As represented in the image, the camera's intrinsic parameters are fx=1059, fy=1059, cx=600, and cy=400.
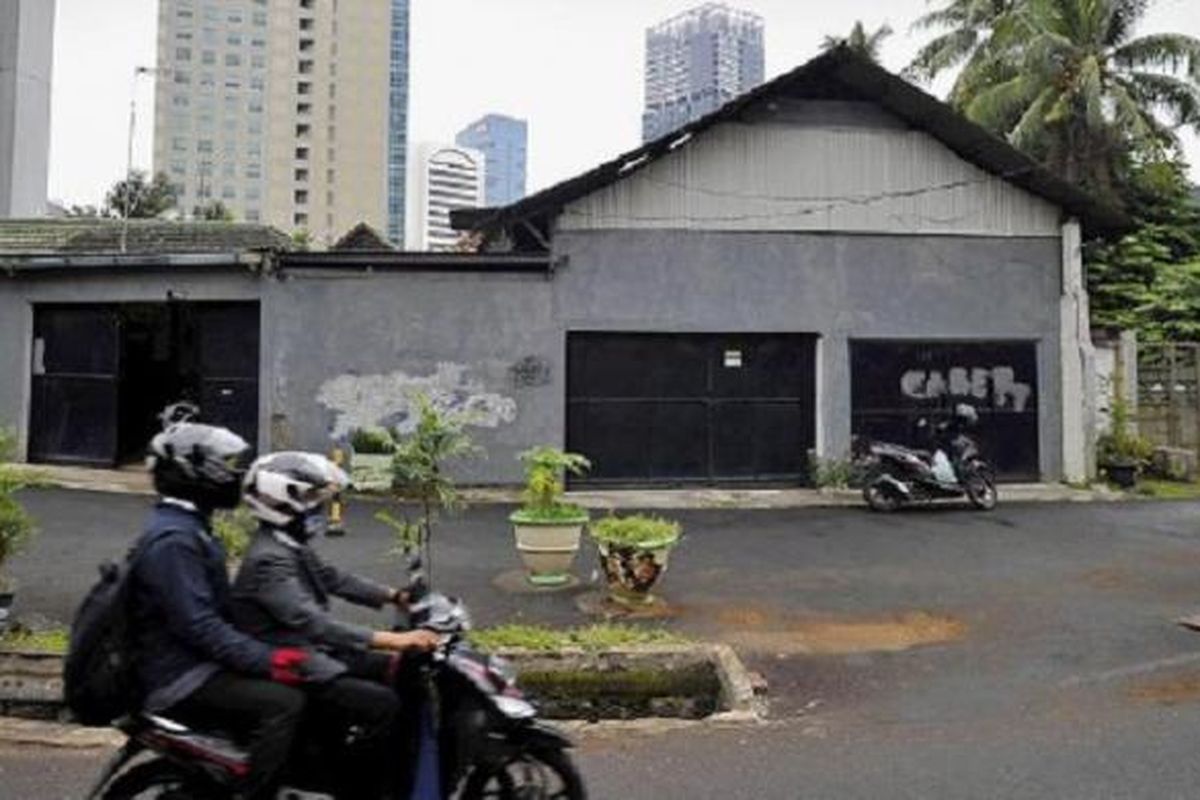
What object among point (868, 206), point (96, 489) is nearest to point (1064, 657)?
point (868, 206)

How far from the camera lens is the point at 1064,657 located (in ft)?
23.4

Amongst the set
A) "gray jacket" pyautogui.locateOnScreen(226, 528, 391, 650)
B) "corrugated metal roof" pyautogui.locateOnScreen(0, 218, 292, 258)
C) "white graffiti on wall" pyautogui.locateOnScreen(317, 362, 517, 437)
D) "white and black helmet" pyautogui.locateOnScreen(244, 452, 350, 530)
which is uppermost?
"corrugated metal roof" pyautogui.locateOnScreen(0, 218, 292, 258)

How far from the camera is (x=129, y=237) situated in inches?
745

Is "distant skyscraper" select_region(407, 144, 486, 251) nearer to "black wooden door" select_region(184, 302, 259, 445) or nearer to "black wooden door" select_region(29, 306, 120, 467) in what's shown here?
"black wooden door" select_region(29, 306, 120, 467)

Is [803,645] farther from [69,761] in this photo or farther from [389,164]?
[389,164]

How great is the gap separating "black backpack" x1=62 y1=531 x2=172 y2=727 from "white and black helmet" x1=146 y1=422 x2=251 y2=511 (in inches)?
7.7

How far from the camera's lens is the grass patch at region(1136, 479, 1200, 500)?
51.5 ft

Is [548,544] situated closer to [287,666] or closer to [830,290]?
[287,666]

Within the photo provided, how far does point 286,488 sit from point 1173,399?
18.3 meters

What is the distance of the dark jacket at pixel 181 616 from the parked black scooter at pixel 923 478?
11780mm

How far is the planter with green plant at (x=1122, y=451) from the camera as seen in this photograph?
16484 millimetres

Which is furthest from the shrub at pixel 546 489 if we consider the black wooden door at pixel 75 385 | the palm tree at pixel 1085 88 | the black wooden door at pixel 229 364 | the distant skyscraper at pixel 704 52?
the distant skyscraper at pixel 704 52

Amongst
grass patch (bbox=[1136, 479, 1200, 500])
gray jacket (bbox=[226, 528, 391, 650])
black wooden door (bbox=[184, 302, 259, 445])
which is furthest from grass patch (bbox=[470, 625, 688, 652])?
grass patch (bbox=[1136, 479, 1200, 500])

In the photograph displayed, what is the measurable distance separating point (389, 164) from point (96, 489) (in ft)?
289
